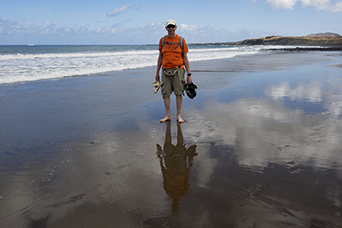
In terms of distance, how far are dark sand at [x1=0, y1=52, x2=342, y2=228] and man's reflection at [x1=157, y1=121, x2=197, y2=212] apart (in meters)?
0.01

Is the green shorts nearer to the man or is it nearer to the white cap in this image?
the man

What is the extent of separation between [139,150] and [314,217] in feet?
7.66

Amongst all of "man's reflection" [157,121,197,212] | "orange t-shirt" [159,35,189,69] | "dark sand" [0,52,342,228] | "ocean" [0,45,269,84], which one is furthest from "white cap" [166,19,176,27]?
"ocean" [0,45,269,84]

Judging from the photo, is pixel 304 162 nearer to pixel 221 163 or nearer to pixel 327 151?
pixel 327 151

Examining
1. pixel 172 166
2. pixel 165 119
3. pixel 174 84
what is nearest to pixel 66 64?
pixel 174 84

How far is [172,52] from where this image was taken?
17.0 feet

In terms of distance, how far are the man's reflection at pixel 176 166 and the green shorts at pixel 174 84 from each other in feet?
4.30

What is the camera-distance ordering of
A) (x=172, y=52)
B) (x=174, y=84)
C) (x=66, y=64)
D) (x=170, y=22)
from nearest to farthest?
(x=170, y=22) → (x=172, y=52) → (x=174, y=84) → (x=66, y=64)

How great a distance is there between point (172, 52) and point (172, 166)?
2736 mm

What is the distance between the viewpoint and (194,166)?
3211 mm

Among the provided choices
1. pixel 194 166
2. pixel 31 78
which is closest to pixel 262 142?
pixel 194 166

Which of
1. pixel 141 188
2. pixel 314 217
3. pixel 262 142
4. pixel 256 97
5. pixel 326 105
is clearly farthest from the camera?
pixel 256 97

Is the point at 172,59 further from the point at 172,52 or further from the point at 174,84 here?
the point at 174,84

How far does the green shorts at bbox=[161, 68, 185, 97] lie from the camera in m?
5.38
